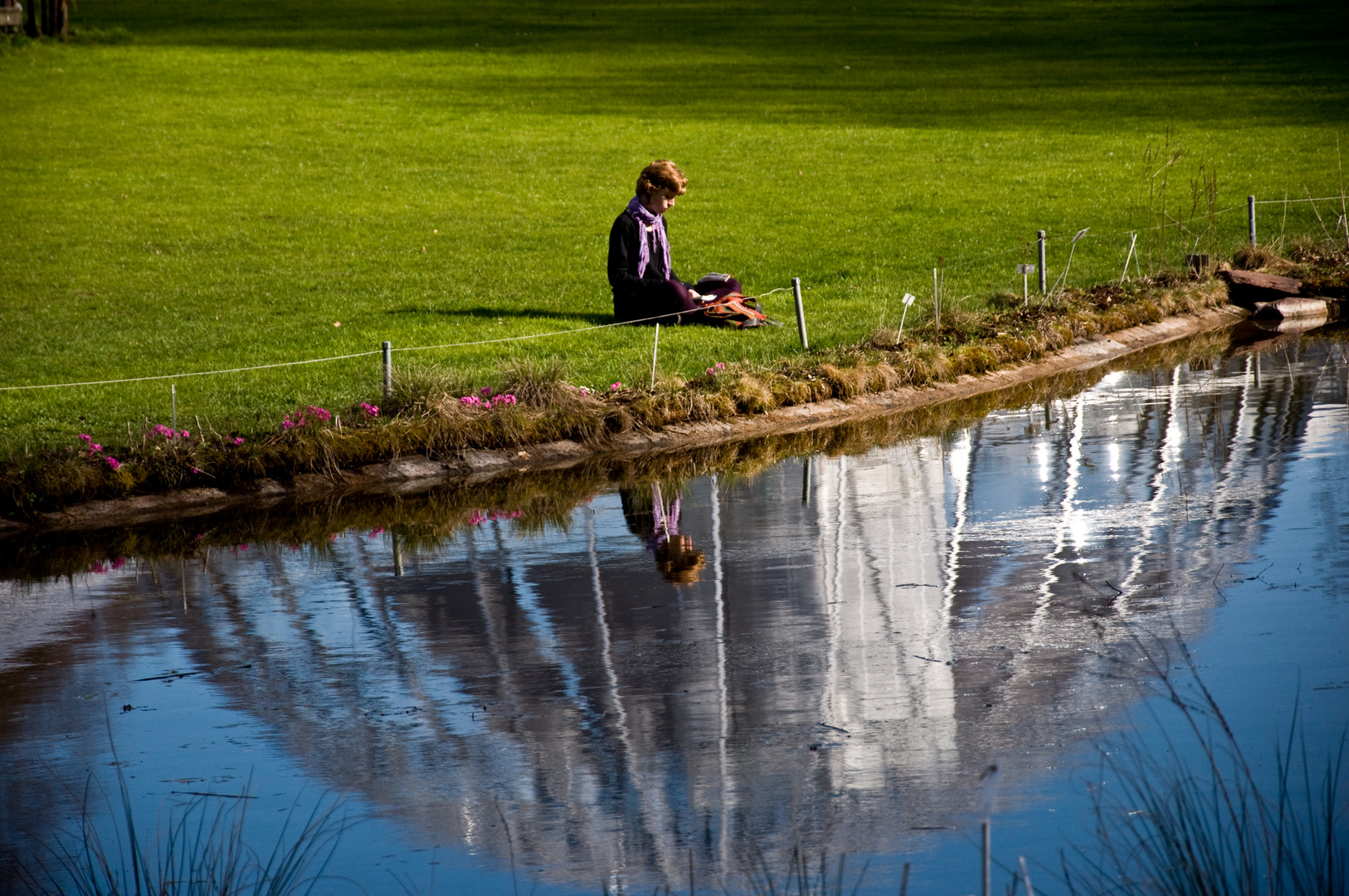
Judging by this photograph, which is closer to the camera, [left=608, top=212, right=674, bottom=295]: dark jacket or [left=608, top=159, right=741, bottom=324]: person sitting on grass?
A: [left=608, top=159, right=741, bottom=324]: person sitting on grass

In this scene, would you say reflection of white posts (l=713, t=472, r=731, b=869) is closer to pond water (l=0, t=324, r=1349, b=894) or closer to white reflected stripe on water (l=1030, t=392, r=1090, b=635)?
pond water (l=0, t=324, r=1349, b=894)

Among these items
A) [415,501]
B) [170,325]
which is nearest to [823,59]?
[170,325]

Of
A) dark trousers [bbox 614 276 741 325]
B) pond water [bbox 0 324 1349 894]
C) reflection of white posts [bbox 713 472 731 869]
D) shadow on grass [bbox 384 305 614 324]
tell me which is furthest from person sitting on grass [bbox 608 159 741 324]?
reflection of white posts [bbox 713 472 731 869]

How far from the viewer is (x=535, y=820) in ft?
18.4

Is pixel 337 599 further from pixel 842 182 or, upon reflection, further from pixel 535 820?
pixel 842 182

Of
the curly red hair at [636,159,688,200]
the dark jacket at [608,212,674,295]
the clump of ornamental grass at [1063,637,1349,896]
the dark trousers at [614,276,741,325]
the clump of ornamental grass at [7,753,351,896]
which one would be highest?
the curly red hair at [636,159,688,200]

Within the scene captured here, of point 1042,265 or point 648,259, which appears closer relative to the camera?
point 648,259

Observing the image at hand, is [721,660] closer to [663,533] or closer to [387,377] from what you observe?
[663,533]

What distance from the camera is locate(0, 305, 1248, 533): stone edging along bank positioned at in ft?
34.7

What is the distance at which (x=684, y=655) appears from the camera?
24.0ft

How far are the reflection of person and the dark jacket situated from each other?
207 inches

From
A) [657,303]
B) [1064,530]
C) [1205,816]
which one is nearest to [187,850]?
[1205,816]

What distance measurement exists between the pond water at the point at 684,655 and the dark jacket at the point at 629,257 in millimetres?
4740

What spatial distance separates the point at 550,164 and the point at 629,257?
623 inches
